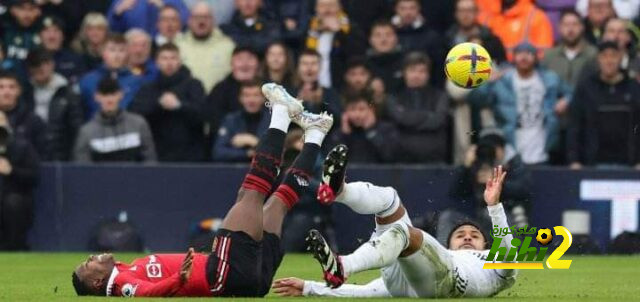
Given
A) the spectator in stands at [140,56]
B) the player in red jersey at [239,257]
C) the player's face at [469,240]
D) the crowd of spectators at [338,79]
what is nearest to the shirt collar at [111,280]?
the player in red jersey at [239,257]

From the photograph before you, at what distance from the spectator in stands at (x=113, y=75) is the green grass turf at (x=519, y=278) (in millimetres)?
2197

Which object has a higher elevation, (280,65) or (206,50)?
(206,50)

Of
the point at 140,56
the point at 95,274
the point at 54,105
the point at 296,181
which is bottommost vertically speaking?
the point at 95,274

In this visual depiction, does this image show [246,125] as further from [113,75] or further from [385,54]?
[385,54]

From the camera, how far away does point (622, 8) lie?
69.7ft

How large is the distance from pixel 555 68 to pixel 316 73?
3.12 meters

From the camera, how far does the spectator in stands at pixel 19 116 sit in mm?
20094

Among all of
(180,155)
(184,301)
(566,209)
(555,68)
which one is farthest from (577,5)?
(184,301)

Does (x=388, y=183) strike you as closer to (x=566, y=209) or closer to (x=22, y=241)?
(x=566, y=209)

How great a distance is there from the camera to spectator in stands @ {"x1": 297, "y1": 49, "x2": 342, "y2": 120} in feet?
65.1

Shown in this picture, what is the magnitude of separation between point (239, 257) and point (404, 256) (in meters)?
1.24

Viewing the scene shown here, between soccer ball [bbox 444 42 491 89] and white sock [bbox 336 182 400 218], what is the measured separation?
2.56m

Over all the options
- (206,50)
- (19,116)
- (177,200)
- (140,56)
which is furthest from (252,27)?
A: (19,116)

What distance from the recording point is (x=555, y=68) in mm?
20531
